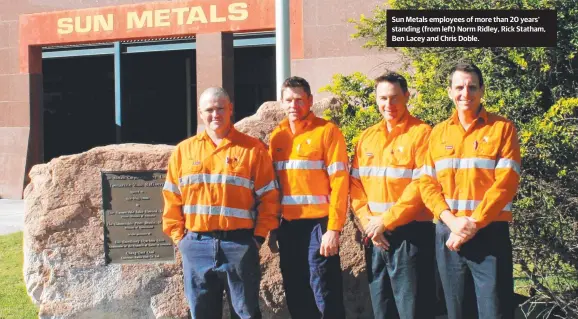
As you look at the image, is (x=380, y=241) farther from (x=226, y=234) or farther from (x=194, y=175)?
(x=194, y=175)

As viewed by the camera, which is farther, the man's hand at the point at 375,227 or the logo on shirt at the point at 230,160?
the logo on shirt at the point at 230,160

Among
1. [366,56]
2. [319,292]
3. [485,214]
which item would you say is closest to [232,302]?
[319,292]

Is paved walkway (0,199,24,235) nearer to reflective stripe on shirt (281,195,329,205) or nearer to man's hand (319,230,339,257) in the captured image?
reflective stripe on shirt (281,195,329,205)

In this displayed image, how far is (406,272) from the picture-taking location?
15.4ft

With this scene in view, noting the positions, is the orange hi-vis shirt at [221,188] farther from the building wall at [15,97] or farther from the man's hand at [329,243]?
the building wall at [15,97]

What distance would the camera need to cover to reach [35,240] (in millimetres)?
5906

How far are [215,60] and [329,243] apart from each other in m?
10.7

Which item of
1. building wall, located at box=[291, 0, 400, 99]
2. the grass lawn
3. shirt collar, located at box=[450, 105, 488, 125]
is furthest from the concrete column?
shirt collar, located at box=[450, 105, 488, 125]

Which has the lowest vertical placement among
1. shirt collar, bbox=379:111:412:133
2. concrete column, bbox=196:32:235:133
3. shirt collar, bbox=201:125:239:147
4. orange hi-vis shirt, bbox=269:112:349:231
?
orange hi-vis shirt, bbox=269:112:349:231

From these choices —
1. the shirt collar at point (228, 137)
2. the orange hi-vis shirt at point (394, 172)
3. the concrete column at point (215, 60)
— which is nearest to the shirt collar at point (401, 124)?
the orange hi-vis shirt at point (394, 172)

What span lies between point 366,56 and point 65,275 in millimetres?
8283

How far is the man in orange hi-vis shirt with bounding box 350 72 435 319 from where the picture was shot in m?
4.68

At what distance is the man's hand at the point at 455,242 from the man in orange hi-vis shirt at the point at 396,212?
314 millimetres

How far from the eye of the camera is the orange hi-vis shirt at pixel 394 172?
4.64 metres
